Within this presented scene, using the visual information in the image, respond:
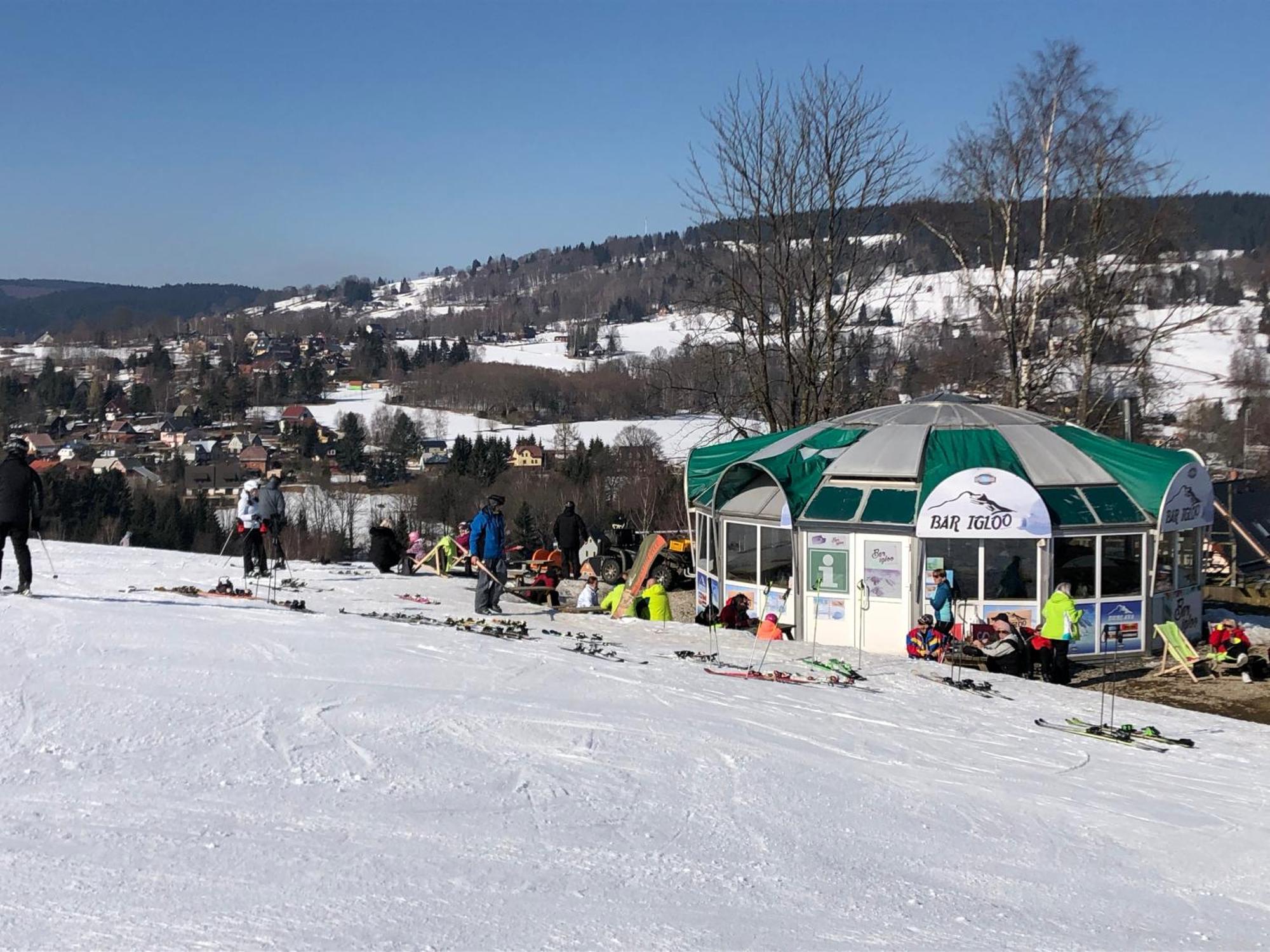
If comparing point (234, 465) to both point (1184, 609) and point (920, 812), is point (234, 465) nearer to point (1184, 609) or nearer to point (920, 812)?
point (1184, 609)

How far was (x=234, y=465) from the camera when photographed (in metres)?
104

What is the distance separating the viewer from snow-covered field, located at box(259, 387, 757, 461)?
96.9 m

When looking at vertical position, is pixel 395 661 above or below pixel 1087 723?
above

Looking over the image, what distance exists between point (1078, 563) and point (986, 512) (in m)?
1.64

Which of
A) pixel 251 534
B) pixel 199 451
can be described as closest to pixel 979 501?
pixel 251 534

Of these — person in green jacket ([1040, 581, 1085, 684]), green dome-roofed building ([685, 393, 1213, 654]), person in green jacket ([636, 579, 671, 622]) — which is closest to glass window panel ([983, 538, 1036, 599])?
green dome-roofed building ([685, 393, 1213, 654])

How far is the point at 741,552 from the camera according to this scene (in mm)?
18594

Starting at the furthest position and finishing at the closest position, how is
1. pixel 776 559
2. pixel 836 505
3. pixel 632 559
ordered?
pixel 632 559 < pixel 776 559 < pixel 836 505

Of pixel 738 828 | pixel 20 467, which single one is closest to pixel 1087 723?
pixel 738 828

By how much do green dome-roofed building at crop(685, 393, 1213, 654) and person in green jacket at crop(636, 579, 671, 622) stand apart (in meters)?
2.38

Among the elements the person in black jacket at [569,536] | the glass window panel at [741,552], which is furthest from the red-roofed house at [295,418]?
the glass window panel at [741,552]

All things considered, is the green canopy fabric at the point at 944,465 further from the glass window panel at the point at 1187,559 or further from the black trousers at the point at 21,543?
the black trousers at the point at 21,543

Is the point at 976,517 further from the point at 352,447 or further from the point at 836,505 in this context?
the point at 352,447

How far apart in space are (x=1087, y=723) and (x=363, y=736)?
6.88m
